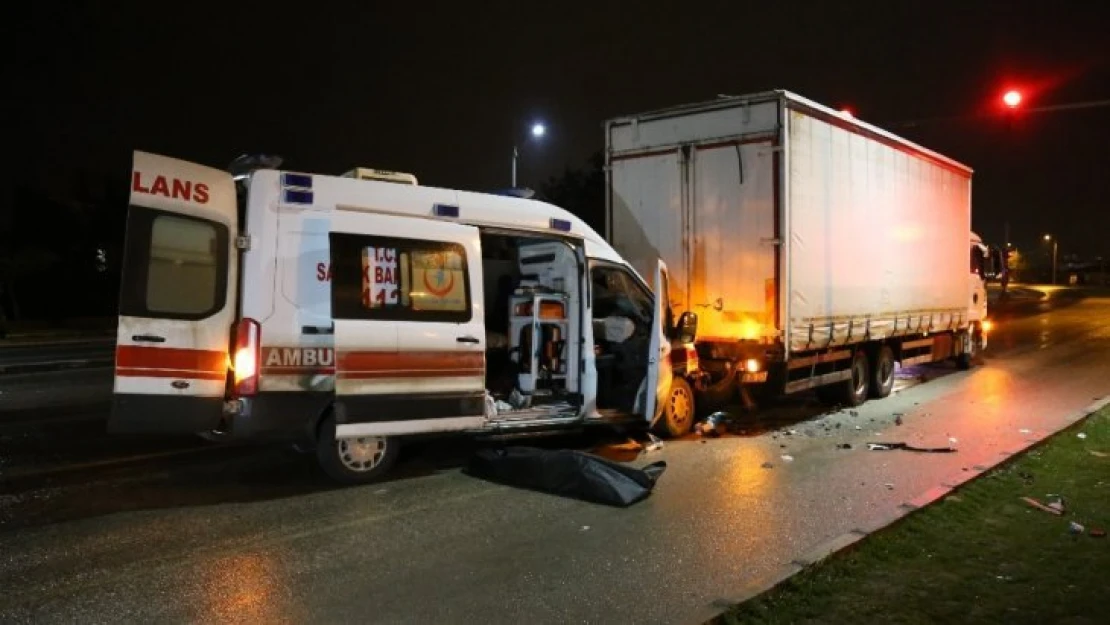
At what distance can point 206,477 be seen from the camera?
24.8 ft

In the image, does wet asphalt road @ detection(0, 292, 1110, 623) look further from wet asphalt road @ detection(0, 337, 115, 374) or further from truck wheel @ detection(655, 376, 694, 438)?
wet asphalt road @ detection(0, 337, 115, 374)

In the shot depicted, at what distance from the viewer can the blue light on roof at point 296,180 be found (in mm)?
6950

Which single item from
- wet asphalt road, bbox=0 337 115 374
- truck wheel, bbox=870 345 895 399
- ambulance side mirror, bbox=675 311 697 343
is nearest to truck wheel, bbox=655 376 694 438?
ambulance side mirror, bbox=675 311 697 343

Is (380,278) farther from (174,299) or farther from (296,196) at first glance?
(174,299)

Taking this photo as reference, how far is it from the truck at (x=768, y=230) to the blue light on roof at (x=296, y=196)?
4964mm

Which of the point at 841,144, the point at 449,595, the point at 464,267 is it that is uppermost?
the point at 841,144

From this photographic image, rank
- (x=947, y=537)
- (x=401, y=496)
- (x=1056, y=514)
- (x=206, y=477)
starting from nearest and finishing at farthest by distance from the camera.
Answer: (x=947, y=537), (x=1056, y=514), (x=401, y=496), (x=206, y=477)

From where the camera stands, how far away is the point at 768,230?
9.95m

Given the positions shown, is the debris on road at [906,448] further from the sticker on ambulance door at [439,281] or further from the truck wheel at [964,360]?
the truck wheel at [964,360]

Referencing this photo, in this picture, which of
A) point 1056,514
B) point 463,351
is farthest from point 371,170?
point 1056,514

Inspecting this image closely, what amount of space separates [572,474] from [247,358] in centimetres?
267

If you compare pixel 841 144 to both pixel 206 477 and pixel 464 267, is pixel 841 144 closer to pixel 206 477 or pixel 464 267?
pixel 464 267

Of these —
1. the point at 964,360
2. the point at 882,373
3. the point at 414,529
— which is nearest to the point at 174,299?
the point at 414,529

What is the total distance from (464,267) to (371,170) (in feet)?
3.82
